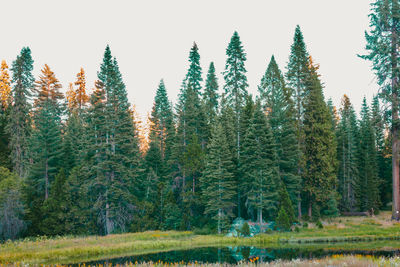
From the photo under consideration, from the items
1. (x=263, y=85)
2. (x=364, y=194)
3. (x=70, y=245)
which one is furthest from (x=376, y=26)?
(x=70, y=245)

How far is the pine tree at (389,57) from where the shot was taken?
3175cm

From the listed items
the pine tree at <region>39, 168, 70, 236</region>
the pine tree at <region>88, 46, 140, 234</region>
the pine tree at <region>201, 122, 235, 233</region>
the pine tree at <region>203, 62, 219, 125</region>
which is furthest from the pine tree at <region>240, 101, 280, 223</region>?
the pine tree at <region>39, 168, 70, 236</region>

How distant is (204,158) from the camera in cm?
4078

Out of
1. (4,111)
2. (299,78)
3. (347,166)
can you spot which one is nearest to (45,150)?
(4,111)

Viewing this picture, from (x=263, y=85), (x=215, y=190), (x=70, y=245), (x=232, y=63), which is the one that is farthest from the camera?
(x=232, y=63)

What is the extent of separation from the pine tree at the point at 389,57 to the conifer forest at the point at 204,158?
10 centimetres

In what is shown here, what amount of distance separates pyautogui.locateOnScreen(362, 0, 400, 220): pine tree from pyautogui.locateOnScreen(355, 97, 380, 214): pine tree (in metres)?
18.5

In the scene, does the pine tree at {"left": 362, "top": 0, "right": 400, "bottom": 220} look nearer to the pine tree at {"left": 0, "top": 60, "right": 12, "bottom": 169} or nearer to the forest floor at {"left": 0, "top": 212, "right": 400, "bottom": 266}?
the forest floor at {"left": 0, "top": 212, "right": 400, "bottom": 266}

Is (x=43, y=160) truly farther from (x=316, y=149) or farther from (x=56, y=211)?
(x=316, y=149)

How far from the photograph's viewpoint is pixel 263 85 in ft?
145

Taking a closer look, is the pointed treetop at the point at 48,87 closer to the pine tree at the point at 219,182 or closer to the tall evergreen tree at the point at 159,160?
the tall evergreen tree at the point at 159,160

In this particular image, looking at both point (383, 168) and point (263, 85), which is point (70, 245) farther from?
point (383, 168)

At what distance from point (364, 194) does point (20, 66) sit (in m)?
57.5

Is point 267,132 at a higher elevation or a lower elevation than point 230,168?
higher
